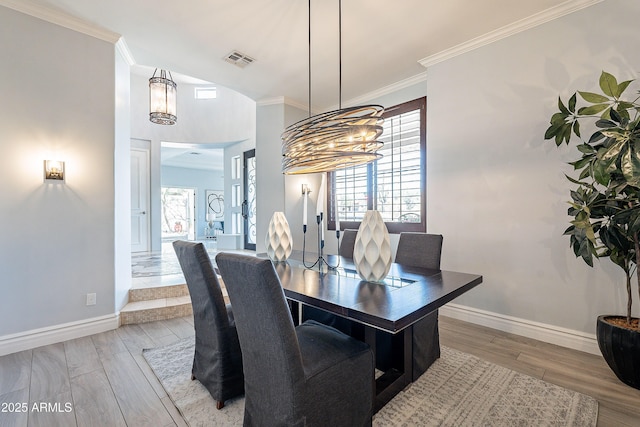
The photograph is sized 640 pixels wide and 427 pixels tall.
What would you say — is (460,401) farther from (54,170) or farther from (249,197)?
(249,197)

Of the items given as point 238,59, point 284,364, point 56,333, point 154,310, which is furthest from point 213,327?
point 238,59

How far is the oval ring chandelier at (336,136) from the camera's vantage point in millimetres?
1906

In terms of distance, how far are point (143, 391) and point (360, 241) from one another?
1.79 m

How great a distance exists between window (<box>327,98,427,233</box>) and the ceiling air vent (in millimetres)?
1997

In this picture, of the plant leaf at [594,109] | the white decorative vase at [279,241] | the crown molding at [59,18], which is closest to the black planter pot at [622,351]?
the plant leaf at [594,109]

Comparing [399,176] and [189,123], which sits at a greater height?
[189,123]

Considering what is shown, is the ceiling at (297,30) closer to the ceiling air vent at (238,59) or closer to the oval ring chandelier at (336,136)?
the ceiling air vent at (238,59)

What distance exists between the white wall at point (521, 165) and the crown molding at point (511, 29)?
2.1 inches

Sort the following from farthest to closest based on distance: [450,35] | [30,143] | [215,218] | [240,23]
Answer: [215,218] → [450,35] → [240,23] → [30,143]

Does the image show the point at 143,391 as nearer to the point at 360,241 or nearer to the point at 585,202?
the point at 360,241

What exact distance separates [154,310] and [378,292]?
9.09ft

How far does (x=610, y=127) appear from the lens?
187 centimetres

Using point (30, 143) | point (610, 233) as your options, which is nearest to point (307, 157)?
point (610, 233)

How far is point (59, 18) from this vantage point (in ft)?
8.66
